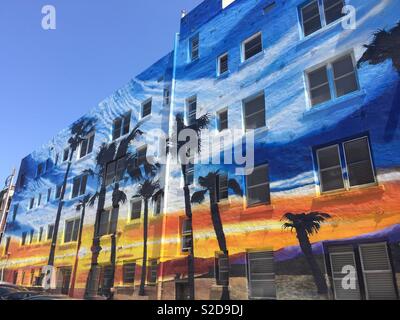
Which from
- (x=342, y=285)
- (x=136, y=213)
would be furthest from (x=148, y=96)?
(x=342, y=285)

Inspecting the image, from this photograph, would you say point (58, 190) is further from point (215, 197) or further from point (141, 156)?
point (215, 197)

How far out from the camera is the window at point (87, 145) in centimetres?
2885

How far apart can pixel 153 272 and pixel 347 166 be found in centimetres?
1147

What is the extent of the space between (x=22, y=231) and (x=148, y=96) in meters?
19.3

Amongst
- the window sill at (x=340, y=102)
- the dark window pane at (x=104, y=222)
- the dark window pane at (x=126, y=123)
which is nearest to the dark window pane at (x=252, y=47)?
the window sill at (x=340, y=102)

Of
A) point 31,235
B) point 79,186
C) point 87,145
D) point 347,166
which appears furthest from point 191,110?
point 31,235

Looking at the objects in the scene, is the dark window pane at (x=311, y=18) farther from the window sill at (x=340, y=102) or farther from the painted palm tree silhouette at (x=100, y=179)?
the painted palm tree silhouette at (x=100, y=179)

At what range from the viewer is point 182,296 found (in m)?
17.1

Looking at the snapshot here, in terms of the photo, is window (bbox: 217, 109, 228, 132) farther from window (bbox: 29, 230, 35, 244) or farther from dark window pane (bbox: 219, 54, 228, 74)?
window (bbox: 29, 230, 35, 244)

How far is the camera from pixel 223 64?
779 inches

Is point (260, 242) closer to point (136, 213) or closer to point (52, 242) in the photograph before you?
point (136, 213)

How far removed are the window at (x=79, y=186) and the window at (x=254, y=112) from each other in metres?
15.6

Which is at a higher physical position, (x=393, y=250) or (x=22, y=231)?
(x=22, y=231)

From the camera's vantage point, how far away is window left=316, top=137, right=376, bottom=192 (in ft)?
41.0
